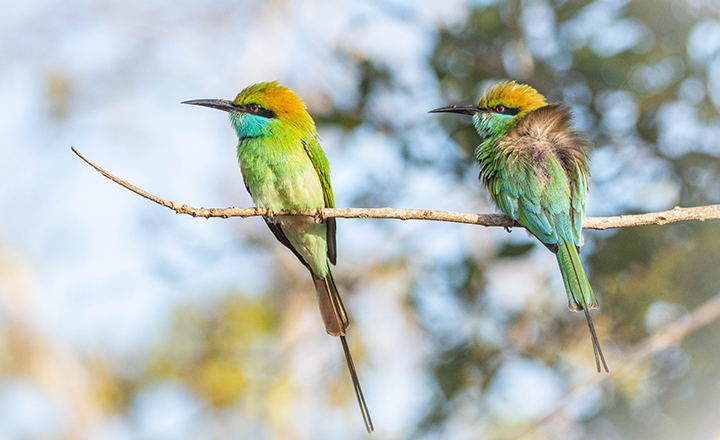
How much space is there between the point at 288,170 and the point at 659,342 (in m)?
1.66

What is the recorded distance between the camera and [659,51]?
2.81 meters

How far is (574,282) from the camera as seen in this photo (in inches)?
75.5

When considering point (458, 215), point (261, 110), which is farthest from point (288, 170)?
point (458, 215)

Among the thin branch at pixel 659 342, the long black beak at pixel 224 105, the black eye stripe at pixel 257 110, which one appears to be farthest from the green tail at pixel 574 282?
the long black beak at pixel 224 105

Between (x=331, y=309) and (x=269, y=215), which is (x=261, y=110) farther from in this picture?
(x=331, y=309)

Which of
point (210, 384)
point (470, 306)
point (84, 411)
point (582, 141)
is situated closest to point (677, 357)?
point (470, 306)

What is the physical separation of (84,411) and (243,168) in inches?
238

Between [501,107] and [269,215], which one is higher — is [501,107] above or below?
above

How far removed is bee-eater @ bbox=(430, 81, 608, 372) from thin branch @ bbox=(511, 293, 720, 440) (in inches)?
25.5

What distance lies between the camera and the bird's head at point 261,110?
7.90 ft

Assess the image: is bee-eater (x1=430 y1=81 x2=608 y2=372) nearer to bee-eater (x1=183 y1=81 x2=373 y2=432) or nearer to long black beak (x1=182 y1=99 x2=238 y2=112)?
bee-eater (x1=183 y1=81 x2=373 y2=432)

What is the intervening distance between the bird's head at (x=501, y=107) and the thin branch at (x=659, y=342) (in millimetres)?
1088

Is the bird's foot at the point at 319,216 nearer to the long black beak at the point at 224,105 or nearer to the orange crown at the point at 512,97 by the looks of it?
the long black beak at the point at 224,105

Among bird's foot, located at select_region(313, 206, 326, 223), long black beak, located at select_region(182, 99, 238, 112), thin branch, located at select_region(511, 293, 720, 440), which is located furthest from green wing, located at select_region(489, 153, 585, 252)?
long black beak, located at select_region(182, 99, 238, 112)
